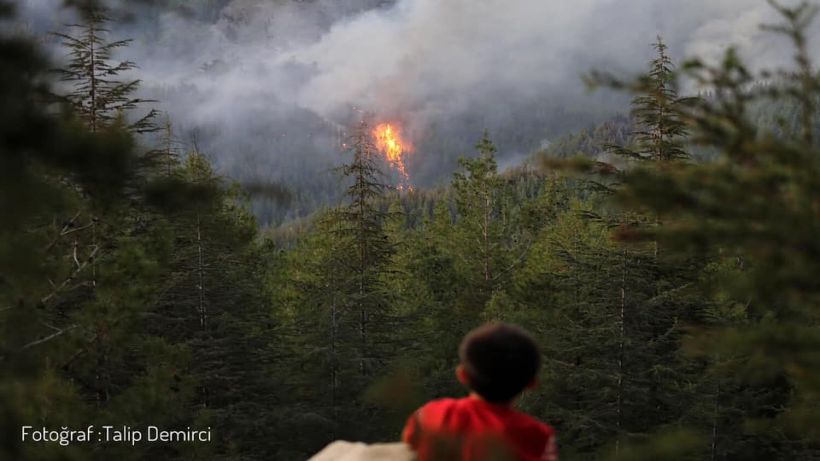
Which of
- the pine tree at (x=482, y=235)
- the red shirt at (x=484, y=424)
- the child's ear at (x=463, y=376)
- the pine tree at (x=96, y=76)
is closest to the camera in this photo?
the red shirt at (x=484, y=424)

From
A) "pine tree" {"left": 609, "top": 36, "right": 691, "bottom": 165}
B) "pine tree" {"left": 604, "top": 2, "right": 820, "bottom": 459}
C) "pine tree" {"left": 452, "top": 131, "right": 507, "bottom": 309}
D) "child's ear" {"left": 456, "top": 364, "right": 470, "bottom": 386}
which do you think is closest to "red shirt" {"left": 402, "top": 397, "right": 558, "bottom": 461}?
"child's ear" {"left": 456, "top": 364, "right": 470, "bottom": 386}

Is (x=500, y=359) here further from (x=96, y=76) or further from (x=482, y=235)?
(x=482, y=235)

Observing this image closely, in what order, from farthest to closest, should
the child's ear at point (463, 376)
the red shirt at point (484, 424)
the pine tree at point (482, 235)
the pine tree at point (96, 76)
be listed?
the pine tree at point (482, 235)
the pine tree at point (96, 76)
the child's ear at point (463, 376)
the red shirt at point (484, 424)

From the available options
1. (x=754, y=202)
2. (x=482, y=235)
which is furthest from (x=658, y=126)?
(x=754, y=202)

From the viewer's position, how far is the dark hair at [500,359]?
2605 mm

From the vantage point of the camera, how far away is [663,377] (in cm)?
1470

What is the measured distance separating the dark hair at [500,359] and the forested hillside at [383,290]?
1.18 ft

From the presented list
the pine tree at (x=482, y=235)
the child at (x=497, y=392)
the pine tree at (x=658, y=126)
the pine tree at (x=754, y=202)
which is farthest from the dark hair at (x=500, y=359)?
the pine tree at (x=482, y=235)

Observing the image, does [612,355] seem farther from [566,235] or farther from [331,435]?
[566,235]

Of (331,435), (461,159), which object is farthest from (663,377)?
(461,159)

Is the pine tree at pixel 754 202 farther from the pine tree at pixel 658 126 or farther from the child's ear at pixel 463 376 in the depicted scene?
the pine tree at pixel 658 126

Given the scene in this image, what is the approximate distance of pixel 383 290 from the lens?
1864cm

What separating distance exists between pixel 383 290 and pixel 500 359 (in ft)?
53.0

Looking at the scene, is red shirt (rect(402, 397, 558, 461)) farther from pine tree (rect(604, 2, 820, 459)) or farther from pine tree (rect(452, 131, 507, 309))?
pine tree (rect(452, 131, 507, 309))
